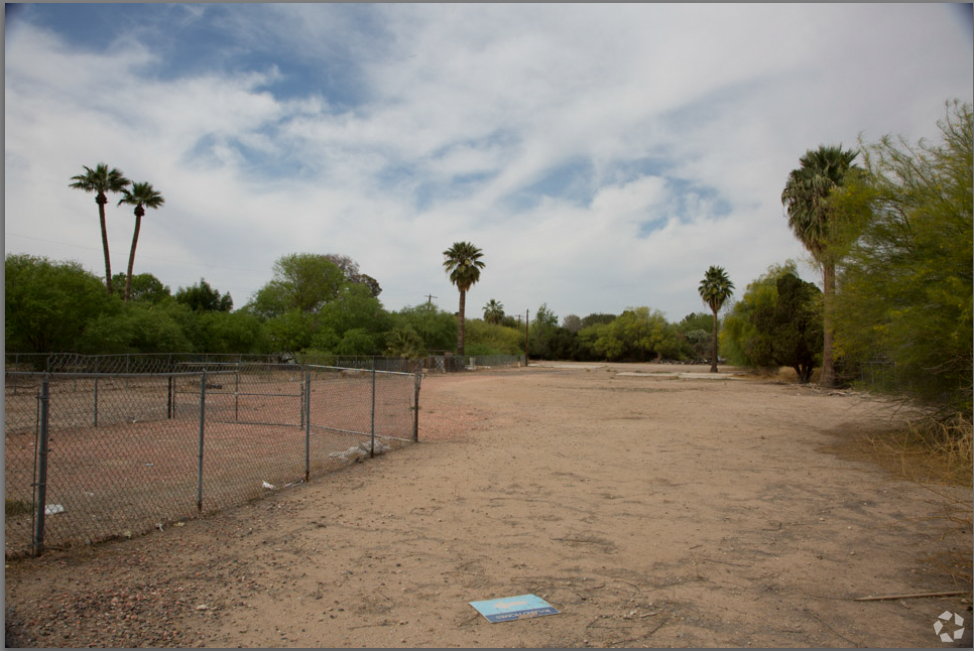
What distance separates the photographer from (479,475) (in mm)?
10695

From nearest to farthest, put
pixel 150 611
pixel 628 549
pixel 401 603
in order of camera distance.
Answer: pixel 150 611 < pixel 401 603 < pixel 628 549

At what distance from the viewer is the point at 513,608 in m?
5.12

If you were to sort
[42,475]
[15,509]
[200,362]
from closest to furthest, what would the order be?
[42,475] → [15,509] → [200,362]

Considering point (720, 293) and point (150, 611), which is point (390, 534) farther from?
point (720, 293)

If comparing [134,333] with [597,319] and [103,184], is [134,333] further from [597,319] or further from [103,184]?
[597,319]

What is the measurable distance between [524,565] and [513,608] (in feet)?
3.61

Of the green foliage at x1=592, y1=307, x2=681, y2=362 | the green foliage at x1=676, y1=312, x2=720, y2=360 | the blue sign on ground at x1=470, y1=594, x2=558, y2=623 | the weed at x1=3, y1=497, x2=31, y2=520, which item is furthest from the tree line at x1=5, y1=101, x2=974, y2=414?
the green foliage at x1=676, y1=312, x2=720, y2=360

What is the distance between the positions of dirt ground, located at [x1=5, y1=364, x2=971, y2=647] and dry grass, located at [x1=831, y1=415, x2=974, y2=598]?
0.23 m

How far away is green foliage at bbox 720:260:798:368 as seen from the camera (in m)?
47.3

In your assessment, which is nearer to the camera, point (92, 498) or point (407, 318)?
point (92, 498)

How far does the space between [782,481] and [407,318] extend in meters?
66.1

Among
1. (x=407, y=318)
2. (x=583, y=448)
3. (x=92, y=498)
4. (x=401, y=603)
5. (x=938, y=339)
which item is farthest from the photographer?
(x=407, y=318)

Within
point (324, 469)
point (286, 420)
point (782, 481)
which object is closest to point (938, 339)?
point (782, 481)

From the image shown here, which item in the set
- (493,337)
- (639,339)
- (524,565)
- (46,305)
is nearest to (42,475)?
(524,565)
